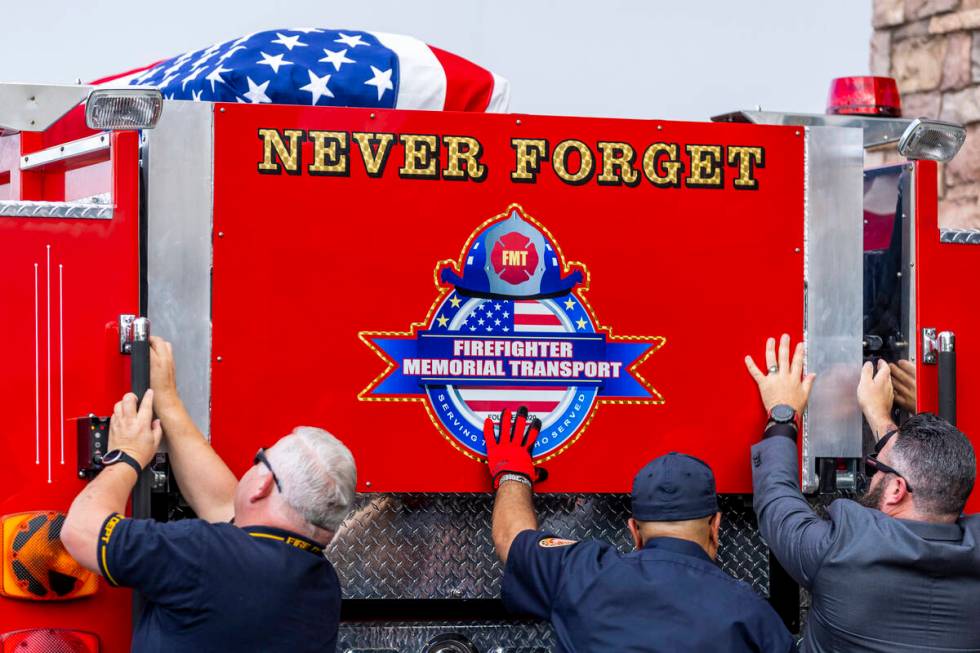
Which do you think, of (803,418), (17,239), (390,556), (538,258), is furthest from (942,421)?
(17,239)

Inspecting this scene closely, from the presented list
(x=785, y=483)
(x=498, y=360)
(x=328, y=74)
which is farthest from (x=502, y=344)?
(x=328, y=74)

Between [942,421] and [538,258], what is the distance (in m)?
0.97

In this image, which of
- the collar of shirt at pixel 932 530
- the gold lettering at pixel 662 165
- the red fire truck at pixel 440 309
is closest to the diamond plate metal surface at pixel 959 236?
the red fire truck at pixel 440 309

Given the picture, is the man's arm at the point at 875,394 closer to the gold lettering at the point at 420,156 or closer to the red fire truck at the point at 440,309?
the red fire truck at the point at 440,309

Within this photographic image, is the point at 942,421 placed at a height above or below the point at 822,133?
below

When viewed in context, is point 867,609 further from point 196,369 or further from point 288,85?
point 288,85

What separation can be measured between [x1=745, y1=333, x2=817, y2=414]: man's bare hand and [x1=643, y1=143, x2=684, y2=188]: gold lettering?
46cm

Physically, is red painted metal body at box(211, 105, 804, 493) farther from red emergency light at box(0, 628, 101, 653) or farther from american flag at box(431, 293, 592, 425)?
red emergency light at box(0, 628, 101, 653)

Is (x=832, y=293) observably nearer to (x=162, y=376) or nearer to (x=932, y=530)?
(x=932, y=530)

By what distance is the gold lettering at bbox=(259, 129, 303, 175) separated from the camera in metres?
3.17

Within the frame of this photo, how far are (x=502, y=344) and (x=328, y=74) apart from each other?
836 millimetres

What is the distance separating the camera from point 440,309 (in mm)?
3229

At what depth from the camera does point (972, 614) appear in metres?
3.03

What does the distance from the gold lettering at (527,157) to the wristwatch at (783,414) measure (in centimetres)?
79
